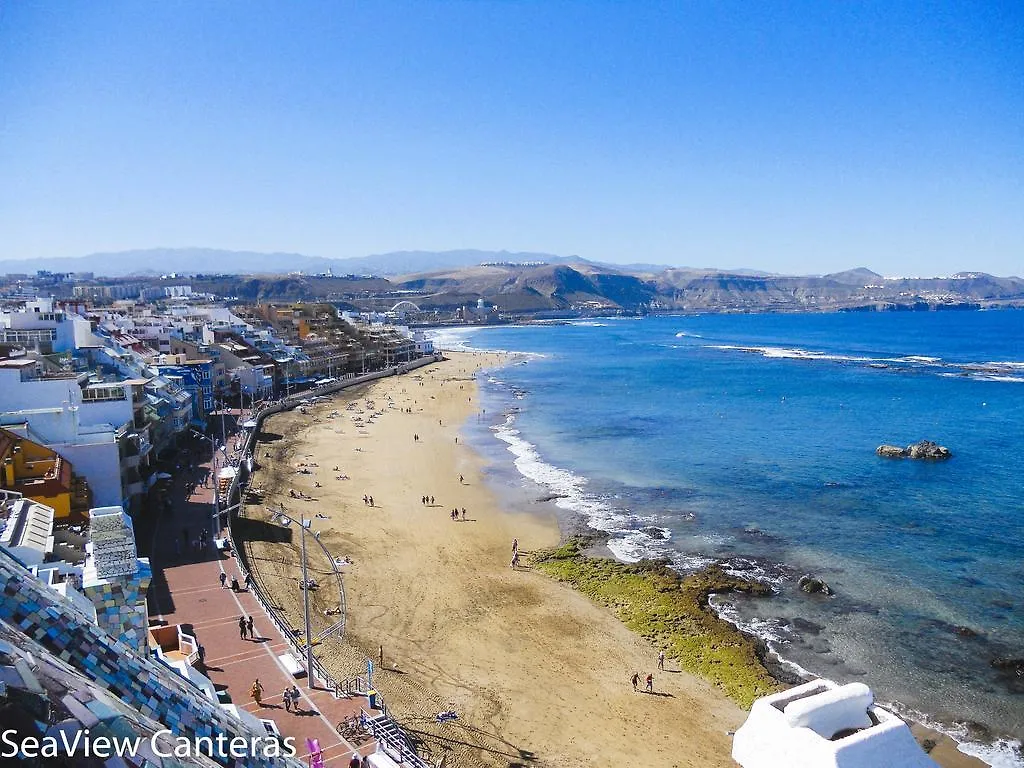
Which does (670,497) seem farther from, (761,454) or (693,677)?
(693,677)

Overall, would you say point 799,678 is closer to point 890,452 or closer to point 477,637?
point 477,637

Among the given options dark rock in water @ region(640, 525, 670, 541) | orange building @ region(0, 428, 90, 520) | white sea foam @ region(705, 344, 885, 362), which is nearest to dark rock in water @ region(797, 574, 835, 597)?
dark rock in water @ region(640, 525, 670, 541)

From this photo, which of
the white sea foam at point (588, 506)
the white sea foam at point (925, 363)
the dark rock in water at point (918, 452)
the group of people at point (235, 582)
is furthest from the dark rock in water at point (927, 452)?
the white sea foam at point (925, 363)

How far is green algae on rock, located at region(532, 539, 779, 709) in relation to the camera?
2114 cm

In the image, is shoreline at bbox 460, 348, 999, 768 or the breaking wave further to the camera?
the breaking wave

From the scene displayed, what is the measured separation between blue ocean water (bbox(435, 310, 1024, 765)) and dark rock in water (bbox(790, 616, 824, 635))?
0.04m

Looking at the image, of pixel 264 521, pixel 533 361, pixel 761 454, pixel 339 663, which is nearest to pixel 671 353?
pixel 533 361

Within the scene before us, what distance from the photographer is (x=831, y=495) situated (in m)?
38.8

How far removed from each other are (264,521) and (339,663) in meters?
13.5

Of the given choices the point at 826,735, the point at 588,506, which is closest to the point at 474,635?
the point at 588,506

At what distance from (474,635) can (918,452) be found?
36922 mm

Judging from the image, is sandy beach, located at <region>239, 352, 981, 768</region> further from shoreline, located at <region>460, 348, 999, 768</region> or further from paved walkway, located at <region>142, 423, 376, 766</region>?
paved walkway, located at <region>142, 423, 376, 766</region>

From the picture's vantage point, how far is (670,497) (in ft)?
126

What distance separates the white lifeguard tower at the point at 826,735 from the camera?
8750 millimetres
